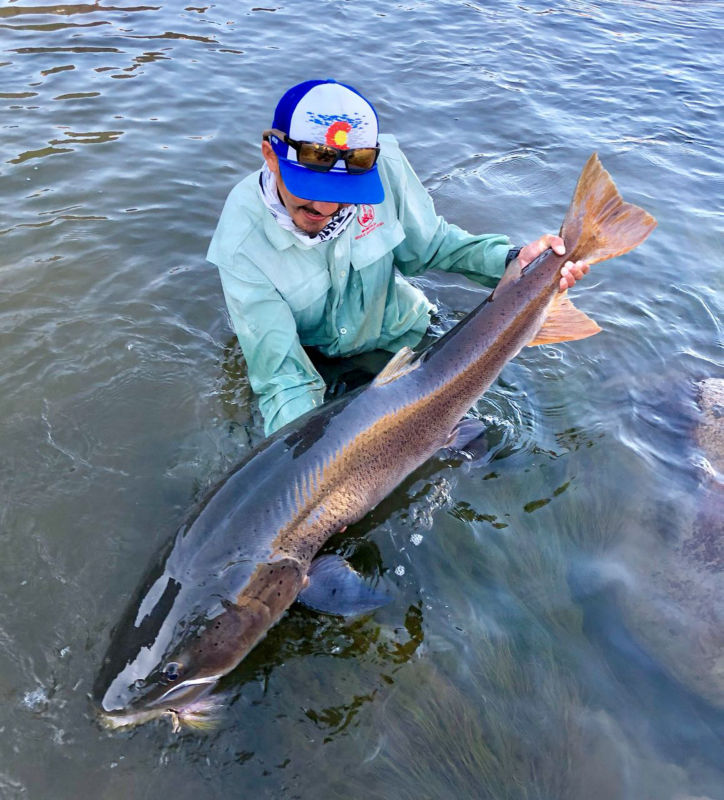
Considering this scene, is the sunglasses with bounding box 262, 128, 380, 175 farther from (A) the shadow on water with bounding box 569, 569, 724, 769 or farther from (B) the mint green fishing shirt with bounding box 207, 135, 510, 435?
(A) the shadow on water with bounding box 569, 569, 724, 769

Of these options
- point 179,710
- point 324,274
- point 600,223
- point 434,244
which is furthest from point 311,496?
point 600,223

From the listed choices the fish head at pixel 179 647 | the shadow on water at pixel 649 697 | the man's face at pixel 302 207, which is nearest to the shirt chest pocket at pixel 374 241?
the man's face at pixel 302 207

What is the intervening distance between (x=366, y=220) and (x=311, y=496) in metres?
1.83

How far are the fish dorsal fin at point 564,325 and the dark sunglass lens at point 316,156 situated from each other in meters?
1.62

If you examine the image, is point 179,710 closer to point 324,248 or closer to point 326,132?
point 324,248

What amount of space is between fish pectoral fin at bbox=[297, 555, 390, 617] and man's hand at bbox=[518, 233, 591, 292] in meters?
2.05

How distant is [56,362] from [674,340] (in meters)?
5.02

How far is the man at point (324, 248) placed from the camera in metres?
3.38

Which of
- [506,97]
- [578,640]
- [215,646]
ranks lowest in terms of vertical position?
[578,640]

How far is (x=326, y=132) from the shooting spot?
332 cm

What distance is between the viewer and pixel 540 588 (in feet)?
12.8

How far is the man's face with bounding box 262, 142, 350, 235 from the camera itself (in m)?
3.58

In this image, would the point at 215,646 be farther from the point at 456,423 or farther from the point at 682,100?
the point at 682,100

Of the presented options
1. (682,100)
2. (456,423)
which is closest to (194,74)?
(682,100)
